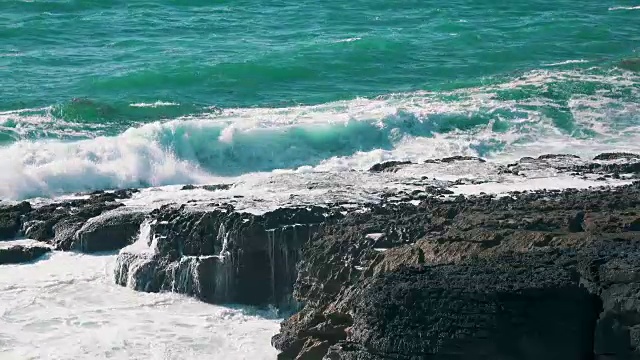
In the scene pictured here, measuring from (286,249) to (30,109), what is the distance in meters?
18.8

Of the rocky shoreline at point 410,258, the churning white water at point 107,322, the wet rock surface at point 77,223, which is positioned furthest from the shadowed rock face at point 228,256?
the wet rock surface at point 77,223

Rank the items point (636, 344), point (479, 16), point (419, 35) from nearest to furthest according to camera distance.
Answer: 1. point (636, 344)
2. point (419, 35)
3. point (479, 16)

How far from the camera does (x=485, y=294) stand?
634 inches

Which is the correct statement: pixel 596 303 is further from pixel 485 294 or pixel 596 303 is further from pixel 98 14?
pixel 98 14

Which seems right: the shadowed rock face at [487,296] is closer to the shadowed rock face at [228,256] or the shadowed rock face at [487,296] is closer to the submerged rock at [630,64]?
the shadowed rock face at [228,256]

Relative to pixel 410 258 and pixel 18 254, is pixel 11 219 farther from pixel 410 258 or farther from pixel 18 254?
pixel 410 258

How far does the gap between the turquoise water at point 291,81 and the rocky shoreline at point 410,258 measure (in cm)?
633

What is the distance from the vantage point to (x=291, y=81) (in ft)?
142

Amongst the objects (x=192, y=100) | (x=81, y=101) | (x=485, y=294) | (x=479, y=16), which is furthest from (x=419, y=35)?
(x=485, y=294)

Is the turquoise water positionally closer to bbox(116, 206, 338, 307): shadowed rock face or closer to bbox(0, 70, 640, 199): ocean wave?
bbox(0, 70, 640, 199): ocean wave

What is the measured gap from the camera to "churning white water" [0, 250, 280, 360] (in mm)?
20250

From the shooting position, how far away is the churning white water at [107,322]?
20250mm

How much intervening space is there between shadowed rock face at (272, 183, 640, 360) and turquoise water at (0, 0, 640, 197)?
14349 millimetres

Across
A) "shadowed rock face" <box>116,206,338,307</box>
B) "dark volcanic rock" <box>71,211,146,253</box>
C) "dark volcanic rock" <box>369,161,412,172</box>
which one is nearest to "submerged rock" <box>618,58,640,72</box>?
"dark volcanic rock" <box>369,161,412,172</box>
